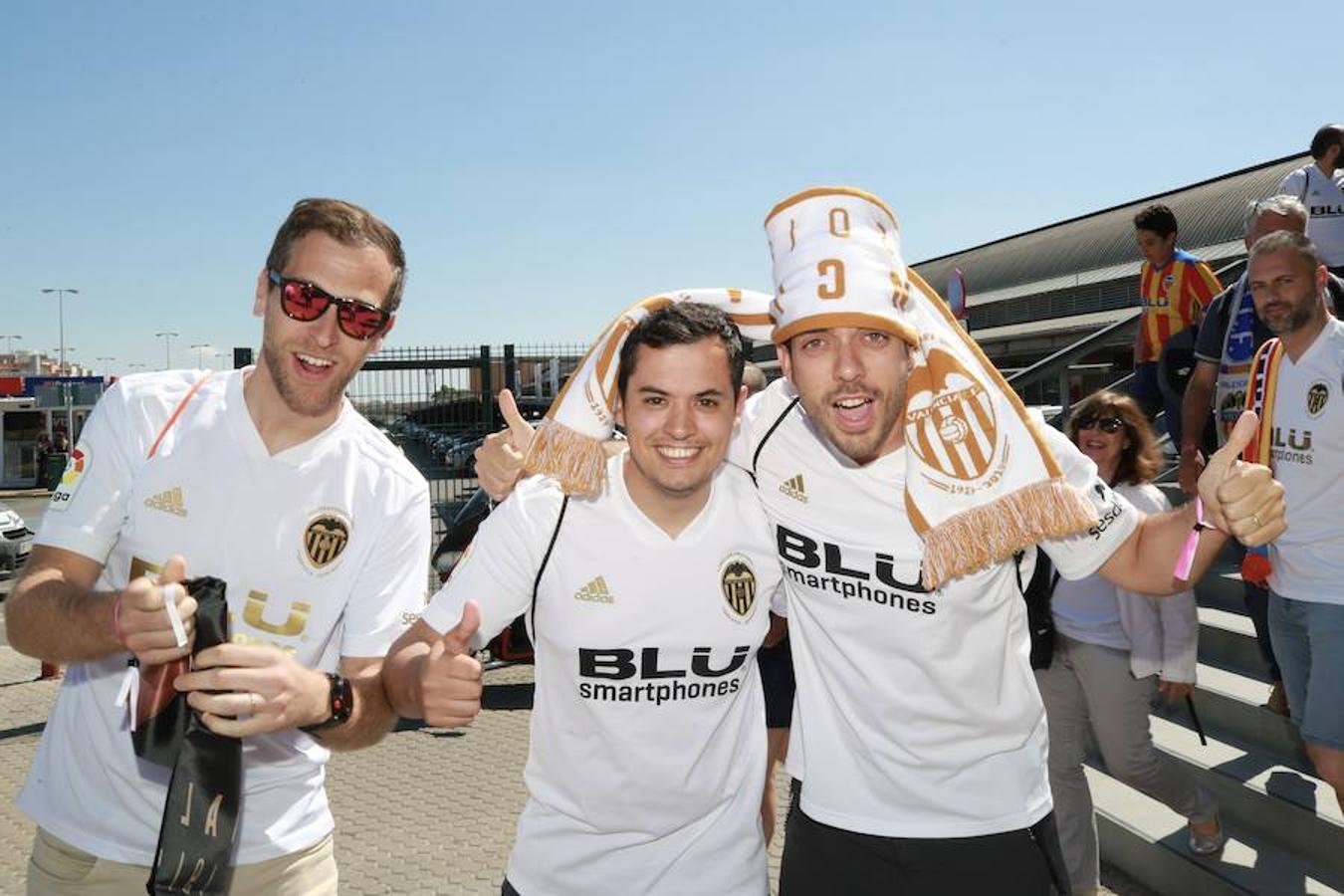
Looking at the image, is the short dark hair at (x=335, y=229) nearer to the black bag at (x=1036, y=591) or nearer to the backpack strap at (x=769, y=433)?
the backpack strap at (x=769, y=433)

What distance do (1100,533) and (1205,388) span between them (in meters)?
3.79

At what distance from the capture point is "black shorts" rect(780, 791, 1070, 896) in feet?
7.64

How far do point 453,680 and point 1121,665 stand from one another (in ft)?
10.4

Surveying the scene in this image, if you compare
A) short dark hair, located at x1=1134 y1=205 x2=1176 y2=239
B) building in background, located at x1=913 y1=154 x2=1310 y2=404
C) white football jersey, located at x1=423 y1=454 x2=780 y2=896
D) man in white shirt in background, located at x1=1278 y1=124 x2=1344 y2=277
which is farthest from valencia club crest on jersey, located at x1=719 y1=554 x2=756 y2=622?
building in background, located at x1=913 y1=154 x2=1310 y2=404

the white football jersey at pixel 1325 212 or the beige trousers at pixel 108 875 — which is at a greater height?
the white football jersey at pixel 1325 212

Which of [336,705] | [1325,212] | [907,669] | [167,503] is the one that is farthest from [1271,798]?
[167,503]

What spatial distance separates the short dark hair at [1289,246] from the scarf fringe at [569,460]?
132 inches

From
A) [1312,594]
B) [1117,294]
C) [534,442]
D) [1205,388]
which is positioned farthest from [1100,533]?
[1117,294]

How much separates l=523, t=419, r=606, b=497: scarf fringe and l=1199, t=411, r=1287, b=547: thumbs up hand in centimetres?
142

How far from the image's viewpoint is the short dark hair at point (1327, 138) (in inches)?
260

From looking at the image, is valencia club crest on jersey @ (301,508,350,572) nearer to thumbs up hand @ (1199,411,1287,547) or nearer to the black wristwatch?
the black wristwatch

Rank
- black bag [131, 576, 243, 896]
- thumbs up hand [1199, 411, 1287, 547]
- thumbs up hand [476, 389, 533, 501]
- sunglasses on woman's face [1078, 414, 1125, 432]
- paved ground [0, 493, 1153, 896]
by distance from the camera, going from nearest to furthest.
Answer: black bag [131, 576, 243, 896]
thumbs up hand [1199, 411, 1287, 547]
thumbs up hand [476, 389, 533, 501]
sunglasses on woman's face [1078, 414, 1125, 432]
paved ground [0, 493, 1153, 896]

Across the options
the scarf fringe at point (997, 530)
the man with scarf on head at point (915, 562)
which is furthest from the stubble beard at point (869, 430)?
the scarf fringe at point (997, 530)

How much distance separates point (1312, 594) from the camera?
11.9ft
